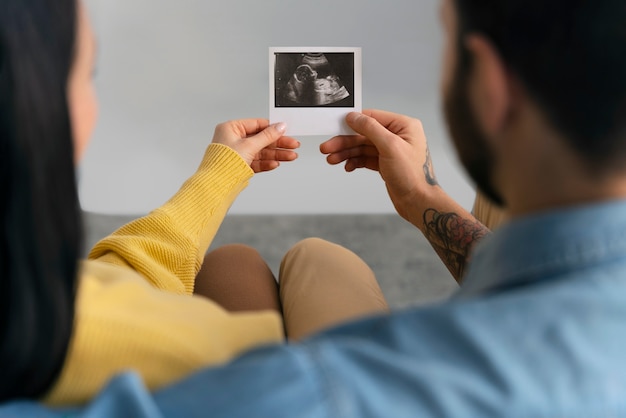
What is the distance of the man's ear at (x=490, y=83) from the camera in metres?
0.55

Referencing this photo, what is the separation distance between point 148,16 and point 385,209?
3.27ft

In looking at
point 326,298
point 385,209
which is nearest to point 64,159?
point 326,298

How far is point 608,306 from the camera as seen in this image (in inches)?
19.0

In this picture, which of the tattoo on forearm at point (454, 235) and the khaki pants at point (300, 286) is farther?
the tattoo on forearm at point (454, 235)

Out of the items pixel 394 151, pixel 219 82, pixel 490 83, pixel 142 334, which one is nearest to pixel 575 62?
pixel 490 83

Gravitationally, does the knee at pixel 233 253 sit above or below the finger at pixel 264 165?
below

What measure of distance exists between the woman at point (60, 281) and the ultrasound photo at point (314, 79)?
0.76 m

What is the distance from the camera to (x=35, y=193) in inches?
19.8

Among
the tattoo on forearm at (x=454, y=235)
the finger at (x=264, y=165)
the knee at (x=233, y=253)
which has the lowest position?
the knee at (x=233, y=253)

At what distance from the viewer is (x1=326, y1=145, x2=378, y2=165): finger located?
1378mm

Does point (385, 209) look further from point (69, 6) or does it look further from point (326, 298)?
point (69, 6)

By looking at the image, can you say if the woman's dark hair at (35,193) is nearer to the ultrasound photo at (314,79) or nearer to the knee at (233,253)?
the knee at (233,253)

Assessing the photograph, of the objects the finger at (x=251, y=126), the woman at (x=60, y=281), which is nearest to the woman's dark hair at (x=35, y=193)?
the woman at (x=60, y=281)

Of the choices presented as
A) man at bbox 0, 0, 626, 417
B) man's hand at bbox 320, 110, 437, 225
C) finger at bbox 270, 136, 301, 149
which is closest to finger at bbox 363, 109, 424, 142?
man's hand at bbox 320, 110, 437, 225
